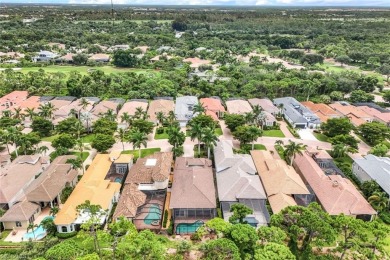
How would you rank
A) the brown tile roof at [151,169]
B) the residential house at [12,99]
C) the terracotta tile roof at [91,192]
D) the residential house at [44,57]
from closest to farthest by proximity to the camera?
the terracotta tile roof at [91,192] < the brown tile roof at [151,169] < the residential house at [12,99] < the residential house at [44,57]

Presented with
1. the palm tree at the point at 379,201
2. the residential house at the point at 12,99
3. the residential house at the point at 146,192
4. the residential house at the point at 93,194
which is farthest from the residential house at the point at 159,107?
the palm tree at the point at 379,201

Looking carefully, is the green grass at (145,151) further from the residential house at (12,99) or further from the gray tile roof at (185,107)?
the residential house at (12,99)

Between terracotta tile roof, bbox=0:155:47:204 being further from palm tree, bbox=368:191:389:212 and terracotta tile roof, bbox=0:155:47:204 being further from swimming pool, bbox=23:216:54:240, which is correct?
palm tree, bbox=368:191:389:212

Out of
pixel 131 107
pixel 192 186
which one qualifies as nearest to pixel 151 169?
pixel 192 186

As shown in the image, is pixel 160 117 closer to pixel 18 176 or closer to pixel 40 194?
pixel 18 176

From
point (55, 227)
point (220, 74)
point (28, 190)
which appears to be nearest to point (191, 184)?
point (55, 227)
